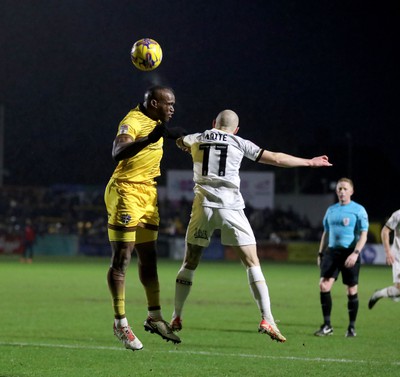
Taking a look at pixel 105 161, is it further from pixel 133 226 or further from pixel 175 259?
pixel 133 226

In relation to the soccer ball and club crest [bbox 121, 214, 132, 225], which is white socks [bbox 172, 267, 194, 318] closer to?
club crest [bbox 121, 214, 132, 225]

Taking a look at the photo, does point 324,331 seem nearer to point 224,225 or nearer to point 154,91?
point 224,225

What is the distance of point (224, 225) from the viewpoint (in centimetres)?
1014

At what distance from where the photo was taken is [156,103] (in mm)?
10000

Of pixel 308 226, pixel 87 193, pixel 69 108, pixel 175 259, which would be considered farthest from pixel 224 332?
pixel 69 108

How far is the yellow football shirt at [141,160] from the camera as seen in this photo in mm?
9914

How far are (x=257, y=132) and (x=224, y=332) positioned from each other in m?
69.6

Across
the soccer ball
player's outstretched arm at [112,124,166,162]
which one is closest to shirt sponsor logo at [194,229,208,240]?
player's outstretched arm at [112,124,166,162]

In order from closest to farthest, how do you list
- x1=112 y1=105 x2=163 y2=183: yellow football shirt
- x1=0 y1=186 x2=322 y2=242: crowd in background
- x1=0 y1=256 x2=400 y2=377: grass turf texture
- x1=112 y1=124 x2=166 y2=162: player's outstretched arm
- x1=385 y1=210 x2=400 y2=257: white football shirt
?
1. x1=112 y1=124 x2=166 y2=162: player's outstretched arm
2. x1=112 y1=105 x2=163 y2=183: yellow football shirt
3. x1=0 y1=256 x2=400 y2=377: grass turf texture
4. x1=385 y1=210 x2=400 y2=257: white football shirt
5. x1=0 y1=186 x2=322 y2=242: crowd in background

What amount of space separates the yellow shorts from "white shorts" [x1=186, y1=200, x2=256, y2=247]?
587 mm

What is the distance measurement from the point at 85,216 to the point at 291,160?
157ft

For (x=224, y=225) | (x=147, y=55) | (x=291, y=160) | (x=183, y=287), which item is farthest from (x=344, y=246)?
(x=147, y=55)

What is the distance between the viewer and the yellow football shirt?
32.5 feet

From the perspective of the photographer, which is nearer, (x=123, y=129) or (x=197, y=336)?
(x=123, y=129)
